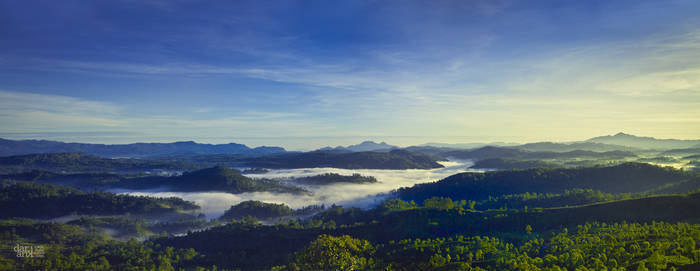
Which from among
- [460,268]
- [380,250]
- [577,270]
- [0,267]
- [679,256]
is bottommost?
[0,267]

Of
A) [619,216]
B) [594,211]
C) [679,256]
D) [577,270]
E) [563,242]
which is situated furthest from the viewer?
[594,211]

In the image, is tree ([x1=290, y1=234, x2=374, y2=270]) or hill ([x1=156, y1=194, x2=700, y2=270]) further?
hill ([x1=156, y1=194, x2=700, y2=270])

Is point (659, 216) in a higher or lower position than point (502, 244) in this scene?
higher

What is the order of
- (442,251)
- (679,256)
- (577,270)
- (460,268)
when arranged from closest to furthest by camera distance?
(679,256) → (577,270) → (460,268) → (442,251)

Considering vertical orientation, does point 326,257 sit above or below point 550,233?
above

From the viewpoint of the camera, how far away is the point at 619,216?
154 m

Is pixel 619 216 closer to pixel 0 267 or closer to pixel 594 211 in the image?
pixel 594 211

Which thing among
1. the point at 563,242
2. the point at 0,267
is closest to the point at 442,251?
the point at 563,242

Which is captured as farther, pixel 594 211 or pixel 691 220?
pixel 594 211

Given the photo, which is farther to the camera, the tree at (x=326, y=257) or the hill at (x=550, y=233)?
the hill at (x=550, y=233)

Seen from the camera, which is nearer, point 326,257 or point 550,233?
point 326,257

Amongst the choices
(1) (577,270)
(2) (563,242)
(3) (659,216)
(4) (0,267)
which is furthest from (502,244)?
(4) (0,267)

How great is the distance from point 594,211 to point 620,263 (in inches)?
3529

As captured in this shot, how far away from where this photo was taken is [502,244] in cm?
14025
